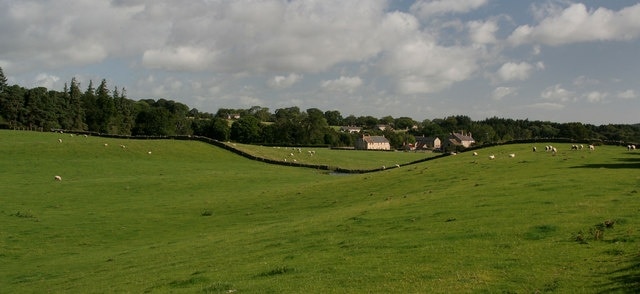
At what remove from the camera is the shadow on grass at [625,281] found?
9.95m

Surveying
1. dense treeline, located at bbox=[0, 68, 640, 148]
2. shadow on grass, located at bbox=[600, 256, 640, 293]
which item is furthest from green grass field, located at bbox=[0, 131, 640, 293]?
dense treeline, located at bbox=[0, 68, 640, 148]

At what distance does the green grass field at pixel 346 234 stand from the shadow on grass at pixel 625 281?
40 millimetres

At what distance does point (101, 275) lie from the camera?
1930 centimetres

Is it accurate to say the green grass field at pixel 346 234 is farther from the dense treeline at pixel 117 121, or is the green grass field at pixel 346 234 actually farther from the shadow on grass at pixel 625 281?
the dense treeline at pixel 117 121

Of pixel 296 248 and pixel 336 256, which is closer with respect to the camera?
pixel 336 256

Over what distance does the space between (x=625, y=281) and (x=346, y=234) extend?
1122 cm

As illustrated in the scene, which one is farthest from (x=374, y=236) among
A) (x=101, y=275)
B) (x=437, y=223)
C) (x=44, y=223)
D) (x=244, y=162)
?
(x=244, y=162)

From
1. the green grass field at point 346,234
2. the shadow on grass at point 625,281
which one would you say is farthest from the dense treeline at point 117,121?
the shadow on grass at point 625,281

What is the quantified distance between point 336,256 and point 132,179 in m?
42.1

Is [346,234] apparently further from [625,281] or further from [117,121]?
[117,121]

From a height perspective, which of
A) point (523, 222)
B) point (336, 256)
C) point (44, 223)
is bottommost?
point (44, 223)

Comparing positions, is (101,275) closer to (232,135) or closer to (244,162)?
(244,162)

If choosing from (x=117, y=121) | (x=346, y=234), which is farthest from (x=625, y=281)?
(x=117, y=121)

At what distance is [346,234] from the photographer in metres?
20.3
